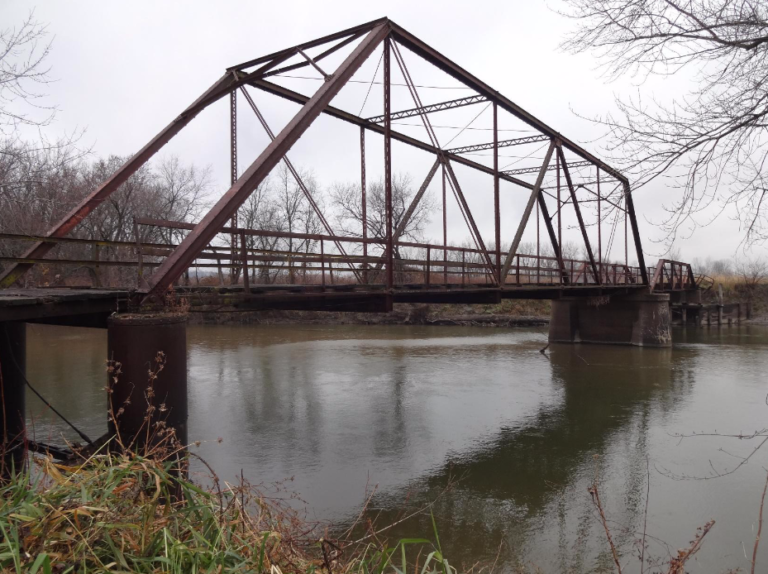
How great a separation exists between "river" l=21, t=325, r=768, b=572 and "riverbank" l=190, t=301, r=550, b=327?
47.6 feet

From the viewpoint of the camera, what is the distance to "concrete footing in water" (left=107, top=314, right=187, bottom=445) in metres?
Result: 6.20

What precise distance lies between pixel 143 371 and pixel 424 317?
34503 millimetres

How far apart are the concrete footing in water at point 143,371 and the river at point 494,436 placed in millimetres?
1237

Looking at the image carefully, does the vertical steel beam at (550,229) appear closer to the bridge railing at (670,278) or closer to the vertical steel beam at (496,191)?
the vertical steel beam at (496,191)

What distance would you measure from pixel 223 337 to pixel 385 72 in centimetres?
2365

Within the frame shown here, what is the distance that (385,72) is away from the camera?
404 inches

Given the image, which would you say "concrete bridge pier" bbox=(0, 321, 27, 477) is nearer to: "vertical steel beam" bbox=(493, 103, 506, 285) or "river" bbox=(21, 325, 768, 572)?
"river" bbox=(21, 325, 768, 572)

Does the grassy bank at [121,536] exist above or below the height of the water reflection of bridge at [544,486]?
above

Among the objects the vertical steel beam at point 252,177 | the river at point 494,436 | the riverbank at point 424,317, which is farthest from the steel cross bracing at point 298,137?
the riverbank at point 424,317

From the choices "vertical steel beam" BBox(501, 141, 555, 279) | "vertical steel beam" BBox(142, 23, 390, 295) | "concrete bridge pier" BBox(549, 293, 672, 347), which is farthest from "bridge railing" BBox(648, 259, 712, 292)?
"vertical steel beam" BBox(142, 23, 390, 295)

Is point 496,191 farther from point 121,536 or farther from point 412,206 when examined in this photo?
point 121,536

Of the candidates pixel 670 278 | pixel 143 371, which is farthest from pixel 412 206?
pixel 670 278

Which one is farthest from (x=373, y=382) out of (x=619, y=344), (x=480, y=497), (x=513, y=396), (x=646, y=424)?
(x=619, y=344)

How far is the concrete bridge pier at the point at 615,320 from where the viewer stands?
26.4 metres
